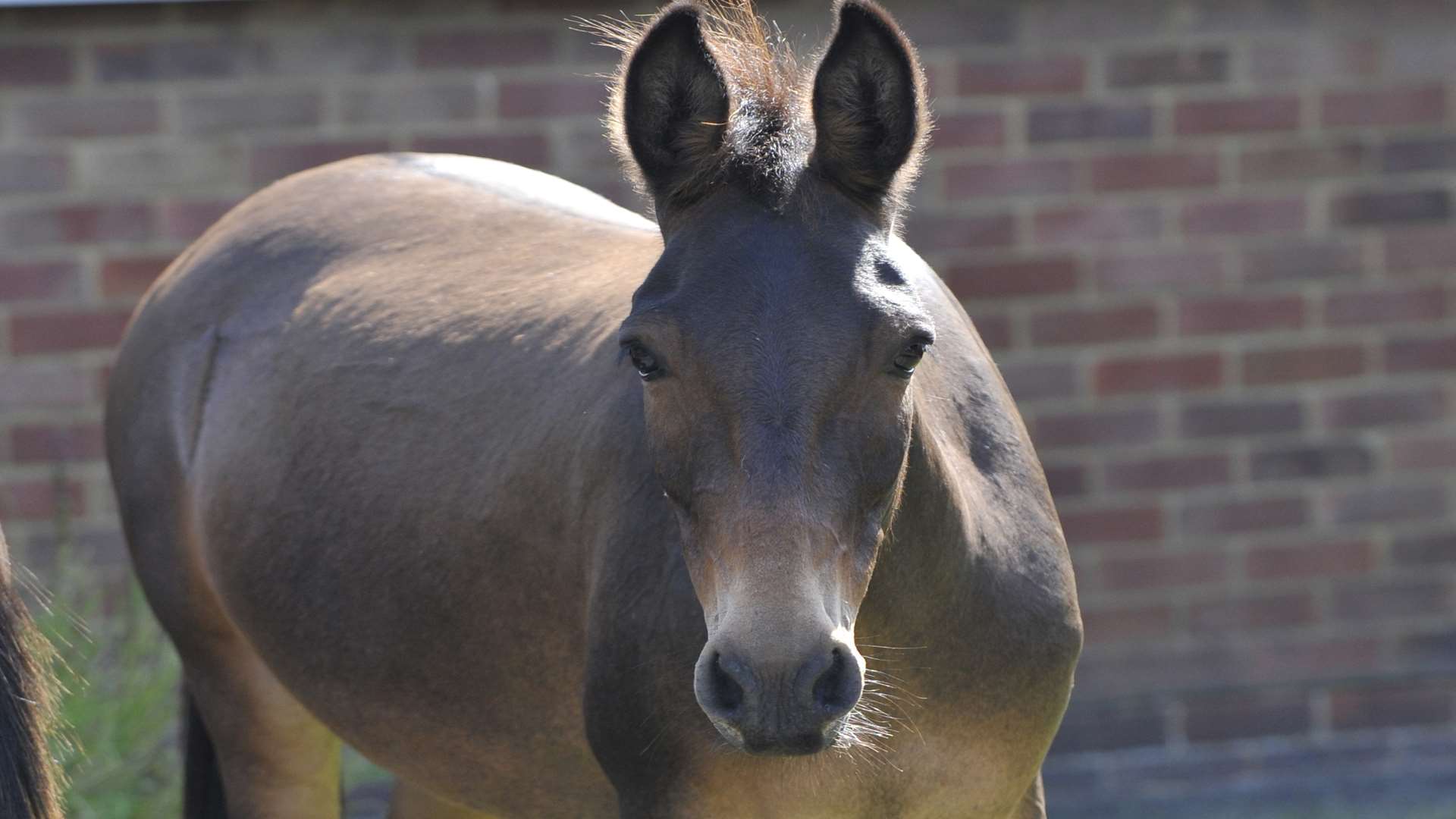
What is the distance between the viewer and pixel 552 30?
5340 millimetres

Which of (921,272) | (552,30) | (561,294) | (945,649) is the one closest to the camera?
(945,649)

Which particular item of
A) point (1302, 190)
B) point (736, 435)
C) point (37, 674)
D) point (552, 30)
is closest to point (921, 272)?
point (736, 435)

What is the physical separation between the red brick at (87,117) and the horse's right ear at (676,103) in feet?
10.7

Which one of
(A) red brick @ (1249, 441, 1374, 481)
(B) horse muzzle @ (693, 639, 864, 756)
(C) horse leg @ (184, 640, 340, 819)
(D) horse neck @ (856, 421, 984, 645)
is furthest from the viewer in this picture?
(A) red brick @ (1249, 441, 1374, 481)

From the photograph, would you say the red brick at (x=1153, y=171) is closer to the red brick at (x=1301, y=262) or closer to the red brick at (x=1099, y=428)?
the red brick at (x=1301, y=262)

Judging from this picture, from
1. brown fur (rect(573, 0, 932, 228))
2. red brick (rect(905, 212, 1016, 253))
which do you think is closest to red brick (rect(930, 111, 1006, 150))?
red brick (rect(905, 212, 1016, 253))

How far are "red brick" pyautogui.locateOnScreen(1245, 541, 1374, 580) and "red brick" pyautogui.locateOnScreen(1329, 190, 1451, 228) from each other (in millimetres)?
1097

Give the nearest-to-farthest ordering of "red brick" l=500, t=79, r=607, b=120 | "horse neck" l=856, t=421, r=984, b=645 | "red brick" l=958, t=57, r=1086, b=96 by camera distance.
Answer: "horse neck" l=856, t=421, r=984, b=645 → "red brick" l=500, t=79, r=607, b=120 → "red brick" l=958, t=57, r=1086, b=96

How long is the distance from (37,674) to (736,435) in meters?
1.05

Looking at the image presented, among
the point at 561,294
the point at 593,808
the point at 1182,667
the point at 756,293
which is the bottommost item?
the point at 1182,667

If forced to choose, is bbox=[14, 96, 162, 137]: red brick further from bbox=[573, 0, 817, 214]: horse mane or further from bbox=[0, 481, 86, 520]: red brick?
bbox=[573, 0, 817, 214]: horse mane

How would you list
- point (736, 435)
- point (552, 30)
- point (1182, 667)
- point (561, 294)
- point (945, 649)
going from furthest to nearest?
point (1182, 667) → point (552, 30) → point (561, 294) → point (945, 649) → point (736, 435)

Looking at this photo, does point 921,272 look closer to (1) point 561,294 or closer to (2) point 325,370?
(1) point 561,294

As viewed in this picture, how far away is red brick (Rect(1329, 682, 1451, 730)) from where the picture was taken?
5809 millimetres
